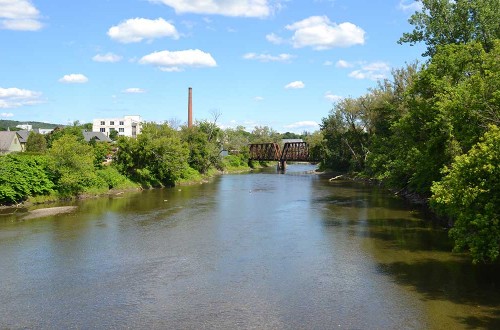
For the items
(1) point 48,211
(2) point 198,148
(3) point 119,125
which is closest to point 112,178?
(1) point 48,211

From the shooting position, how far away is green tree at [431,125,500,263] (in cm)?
1616

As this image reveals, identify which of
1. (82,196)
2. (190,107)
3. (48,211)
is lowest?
(48,211)

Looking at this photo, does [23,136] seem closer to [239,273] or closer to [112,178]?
[112,178]

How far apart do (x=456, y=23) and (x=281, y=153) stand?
7474cm

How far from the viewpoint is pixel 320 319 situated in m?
15.2

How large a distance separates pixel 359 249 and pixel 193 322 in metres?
12.3

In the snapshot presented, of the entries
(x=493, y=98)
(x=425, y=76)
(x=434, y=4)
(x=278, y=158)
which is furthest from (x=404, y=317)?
(x=278, y=158)

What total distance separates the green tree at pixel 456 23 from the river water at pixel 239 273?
16.3 meters

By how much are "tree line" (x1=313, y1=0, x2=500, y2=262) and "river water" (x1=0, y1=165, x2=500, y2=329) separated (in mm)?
2756

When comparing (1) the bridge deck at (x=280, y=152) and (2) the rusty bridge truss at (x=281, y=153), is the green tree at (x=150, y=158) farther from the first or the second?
(1) the bridge deck at (x=280, y=152)

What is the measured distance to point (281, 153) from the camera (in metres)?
112

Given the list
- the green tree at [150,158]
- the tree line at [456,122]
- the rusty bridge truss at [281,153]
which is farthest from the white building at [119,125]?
the tree line at [456,122]

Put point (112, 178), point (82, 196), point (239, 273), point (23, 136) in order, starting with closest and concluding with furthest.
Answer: point (239, 273) → point (82, 196) → point (112, 178) → point (23, 136)

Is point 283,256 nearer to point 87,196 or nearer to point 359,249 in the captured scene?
point 359,249
